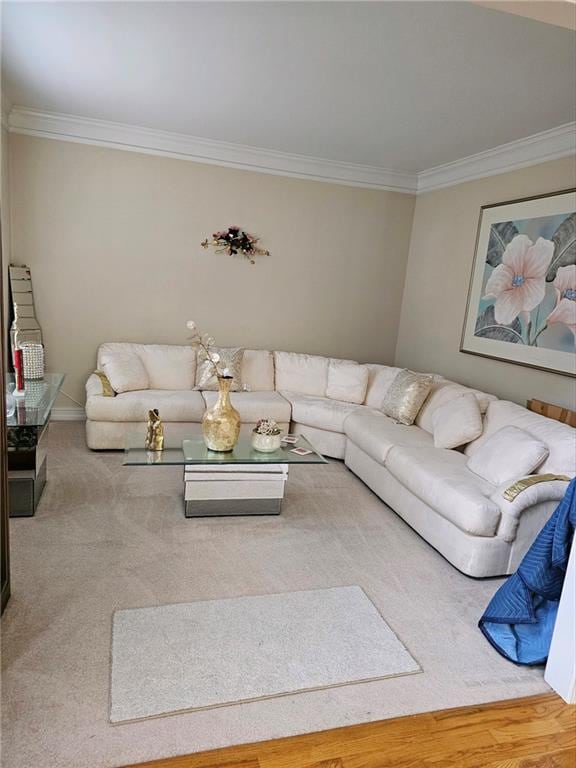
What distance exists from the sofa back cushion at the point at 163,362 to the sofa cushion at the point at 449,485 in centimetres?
209

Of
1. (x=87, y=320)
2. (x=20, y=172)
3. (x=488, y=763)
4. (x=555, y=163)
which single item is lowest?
(x=488, y=763)

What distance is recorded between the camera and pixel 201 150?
15.9ft

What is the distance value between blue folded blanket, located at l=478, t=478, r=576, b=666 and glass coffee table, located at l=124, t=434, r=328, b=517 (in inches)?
52.9

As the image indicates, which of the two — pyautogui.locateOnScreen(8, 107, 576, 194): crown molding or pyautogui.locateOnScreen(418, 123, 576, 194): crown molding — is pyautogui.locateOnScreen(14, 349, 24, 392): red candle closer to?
pyautogui.locateOnScreen(8, 107, 576, 194): crown molding

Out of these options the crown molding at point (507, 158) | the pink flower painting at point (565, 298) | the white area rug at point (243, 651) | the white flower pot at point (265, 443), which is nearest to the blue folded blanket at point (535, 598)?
the white area rug at point (243, 651)

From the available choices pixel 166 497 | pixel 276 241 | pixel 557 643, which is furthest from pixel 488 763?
pixel 276 241

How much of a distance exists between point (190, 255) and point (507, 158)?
289 centimetres

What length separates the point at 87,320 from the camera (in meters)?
4.90

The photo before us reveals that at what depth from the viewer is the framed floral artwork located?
3619 millimetres

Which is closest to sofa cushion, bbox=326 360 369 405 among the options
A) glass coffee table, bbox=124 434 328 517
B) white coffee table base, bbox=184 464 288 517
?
glass coffee table, bbox=124 434 328 517

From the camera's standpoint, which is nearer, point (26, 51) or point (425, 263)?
point (26, 51)

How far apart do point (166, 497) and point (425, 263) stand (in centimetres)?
350

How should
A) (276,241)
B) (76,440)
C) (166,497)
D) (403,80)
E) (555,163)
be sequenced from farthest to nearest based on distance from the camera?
(276,241), (76,440), (555,163), (166,497), (403,80)

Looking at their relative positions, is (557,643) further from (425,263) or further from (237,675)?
(425,263)
